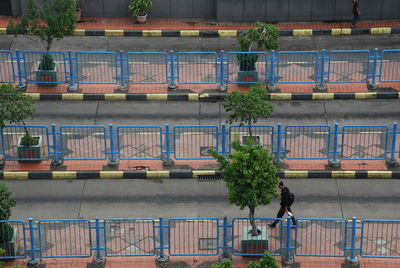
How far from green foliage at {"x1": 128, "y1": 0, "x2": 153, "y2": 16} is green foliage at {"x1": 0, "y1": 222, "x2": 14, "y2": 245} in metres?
13.0

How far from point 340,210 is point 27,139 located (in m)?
8.87

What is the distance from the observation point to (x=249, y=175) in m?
23.0

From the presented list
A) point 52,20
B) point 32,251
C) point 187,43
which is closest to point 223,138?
point 32,251

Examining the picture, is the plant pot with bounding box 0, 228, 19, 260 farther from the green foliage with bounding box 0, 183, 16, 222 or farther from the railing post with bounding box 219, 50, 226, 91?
the railing post with bounding box 219, 50, 226, 91

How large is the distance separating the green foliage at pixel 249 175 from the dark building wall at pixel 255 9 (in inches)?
502

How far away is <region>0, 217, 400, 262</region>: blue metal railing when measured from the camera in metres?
24.3

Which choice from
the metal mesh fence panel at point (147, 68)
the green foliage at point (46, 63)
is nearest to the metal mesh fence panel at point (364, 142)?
the metal mesh fence panel at point (147, 68)

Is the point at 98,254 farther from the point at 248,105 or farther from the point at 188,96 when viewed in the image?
the point at 188,96

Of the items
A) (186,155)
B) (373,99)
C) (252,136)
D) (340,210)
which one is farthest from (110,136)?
(373,99)

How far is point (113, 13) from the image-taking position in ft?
118

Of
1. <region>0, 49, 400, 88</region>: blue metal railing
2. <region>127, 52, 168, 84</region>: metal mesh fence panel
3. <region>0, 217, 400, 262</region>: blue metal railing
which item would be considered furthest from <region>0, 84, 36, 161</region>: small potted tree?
<region>127, 52, 168, 84</region>: metal mesh fence panel

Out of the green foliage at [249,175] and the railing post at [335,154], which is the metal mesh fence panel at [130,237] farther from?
the railing post at [335,154]

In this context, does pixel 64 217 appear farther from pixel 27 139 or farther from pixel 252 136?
pixel 252 136

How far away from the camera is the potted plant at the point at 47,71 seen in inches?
1240
